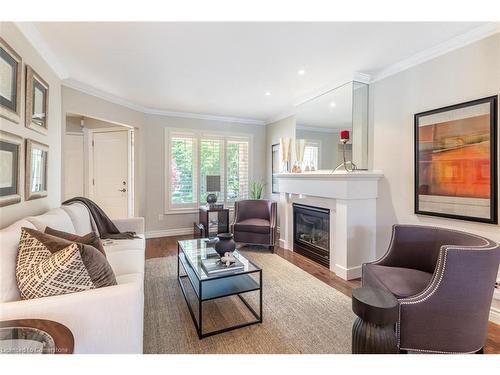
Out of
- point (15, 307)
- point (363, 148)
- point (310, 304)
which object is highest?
point (363, 148)

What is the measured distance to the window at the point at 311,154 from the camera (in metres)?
3.73

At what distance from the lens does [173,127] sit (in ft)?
15.7

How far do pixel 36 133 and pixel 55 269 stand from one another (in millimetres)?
1694

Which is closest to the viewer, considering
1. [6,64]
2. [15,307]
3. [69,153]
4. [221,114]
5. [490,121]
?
[15,307]

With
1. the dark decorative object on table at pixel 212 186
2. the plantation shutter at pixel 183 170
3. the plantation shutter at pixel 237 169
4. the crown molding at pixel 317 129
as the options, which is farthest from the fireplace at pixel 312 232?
the plantation shutter at pixel 183 170

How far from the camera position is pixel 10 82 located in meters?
1.81

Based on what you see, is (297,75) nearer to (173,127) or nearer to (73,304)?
(173,127)

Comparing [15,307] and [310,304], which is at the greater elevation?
[15,307]

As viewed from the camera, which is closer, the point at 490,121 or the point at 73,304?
the point at 73,304

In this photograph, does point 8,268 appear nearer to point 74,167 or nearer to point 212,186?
point 212,186

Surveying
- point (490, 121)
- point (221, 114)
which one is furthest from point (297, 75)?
point (221, 114)

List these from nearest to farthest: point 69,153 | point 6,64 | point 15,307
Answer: point 15,307
point 6,64
point 69,153

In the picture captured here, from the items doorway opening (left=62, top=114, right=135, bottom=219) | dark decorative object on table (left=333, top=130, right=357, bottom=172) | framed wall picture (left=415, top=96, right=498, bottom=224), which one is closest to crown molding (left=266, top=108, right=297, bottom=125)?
dark decorative object on table (left=333, top=130, right=357, bottom=172)

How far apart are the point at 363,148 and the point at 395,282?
1.82 meters
